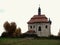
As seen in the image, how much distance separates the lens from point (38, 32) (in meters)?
88.8

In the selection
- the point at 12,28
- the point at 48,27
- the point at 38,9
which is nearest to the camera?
the point at 48,27

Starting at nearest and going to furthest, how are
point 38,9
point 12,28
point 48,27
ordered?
point 48,27 → point 38,9 → point 12,28

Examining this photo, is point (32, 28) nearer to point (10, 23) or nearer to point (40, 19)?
point (40, 19)

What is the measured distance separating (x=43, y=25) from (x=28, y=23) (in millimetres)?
5294

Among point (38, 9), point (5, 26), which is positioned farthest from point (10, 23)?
point (38, 9)

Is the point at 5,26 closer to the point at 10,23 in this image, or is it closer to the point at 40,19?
the point at 10,23

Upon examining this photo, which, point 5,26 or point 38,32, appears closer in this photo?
point 38,32

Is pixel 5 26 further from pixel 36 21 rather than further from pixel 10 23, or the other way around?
pixel 36 21

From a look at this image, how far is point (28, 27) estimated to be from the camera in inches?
3561

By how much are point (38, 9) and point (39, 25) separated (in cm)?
822

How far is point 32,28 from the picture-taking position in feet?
295

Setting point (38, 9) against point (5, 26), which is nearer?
point (38, 9)

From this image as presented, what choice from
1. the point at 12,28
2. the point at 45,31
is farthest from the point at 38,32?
the point at 12,28

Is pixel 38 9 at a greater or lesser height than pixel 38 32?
greater
